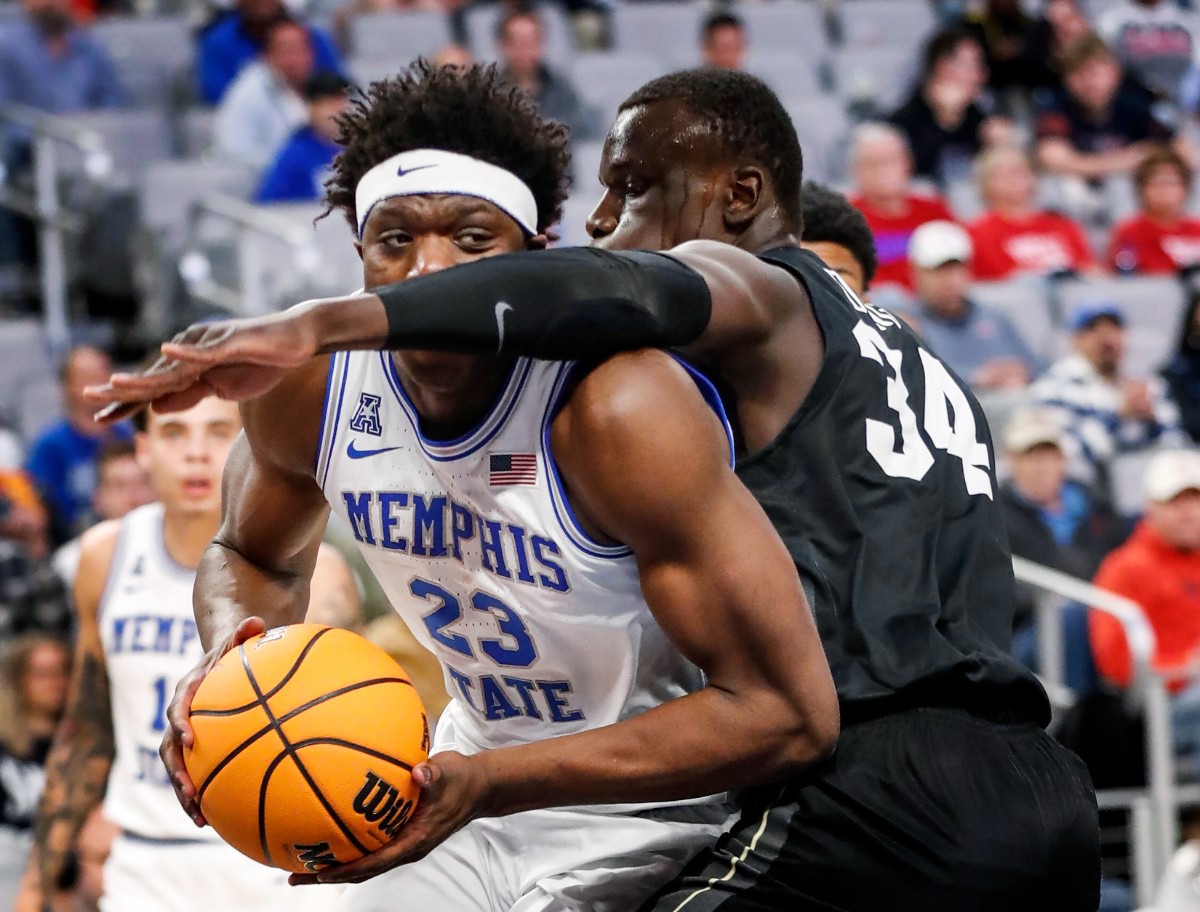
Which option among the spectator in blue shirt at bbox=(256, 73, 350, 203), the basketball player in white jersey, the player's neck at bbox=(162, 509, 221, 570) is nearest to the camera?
the basketball player in white jersey

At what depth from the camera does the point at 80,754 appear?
15.9 ft

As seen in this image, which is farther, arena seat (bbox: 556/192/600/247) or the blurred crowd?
arena seat (bbox: 556/192/600/247)

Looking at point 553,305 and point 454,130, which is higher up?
point 454,130

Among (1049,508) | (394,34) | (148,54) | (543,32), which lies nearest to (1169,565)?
(1049,508)

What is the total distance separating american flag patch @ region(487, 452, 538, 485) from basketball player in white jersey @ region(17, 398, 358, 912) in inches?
70.3

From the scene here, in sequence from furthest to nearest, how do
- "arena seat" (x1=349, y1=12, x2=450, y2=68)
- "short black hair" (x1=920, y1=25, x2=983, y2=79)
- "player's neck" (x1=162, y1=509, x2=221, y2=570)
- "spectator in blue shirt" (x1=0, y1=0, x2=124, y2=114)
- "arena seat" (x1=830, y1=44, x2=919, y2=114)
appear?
1. "arena seat" (x1=830, y1=44, x2=919, y2=114)
2. "short black hair" (x1=920, y1=25, x2=983, y2=79)
3. "arena seat" (x1=349, y1=12, x2=450, y2=68)
4. "spectator in blue shirt" (x1=0, y1=0, x2=124, y2=114)
5. "player's neck" (x1=162, y1=509, x2=221, y2=570)

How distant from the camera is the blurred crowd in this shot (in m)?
6.44

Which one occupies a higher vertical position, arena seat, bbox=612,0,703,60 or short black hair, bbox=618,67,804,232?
arena seat, bbox=612,0,703,60

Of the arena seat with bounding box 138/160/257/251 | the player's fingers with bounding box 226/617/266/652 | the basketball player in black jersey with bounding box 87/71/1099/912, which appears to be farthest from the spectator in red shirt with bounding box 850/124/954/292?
the player's fingers with bounding box 226/617/266/652

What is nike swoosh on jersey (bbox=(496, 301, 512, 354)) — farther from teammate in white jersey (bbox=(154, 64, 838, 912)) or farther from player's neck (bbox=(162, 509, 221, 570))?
player's neck (bbox=(162, 509, 221, 570))

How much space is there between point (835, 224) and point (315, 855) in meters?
2.02

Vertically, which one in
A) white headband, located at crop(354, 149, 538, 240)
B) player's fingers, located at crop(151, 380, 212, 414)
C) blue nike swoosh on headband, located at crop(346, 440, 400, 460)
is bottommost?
blue nike swoosh on headband, located at crop(346, 440, 400, 460)

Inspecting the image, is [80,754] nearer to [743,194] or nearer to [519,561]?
[519,561]

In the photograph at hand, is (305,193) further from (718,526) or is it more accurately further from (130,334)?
(718,526)
